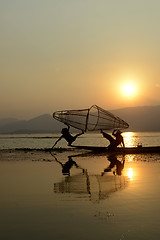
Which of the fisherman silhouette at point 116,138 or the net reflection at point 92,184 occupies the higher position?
the fisherman silhouette at point 116,138

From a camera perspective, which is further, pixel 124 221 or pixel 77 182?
pixel 77 182

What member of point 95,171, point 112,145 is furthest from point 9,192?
point 112,145

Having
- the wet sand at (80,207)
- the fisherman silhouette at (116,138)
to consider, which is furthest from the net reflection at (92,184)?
the fisherman silhouette at (116,138)

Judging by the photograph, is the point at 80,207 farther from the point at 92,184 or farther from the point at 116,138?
the point at 116,138

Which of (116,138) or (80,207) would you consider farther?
(116,138)

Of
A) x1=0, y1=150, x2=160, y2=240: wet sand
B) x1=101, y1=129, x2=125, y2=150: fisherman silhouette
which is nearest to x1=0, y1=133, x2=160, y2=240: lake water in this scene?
x1=0, y1=150, x2=160, y2=240: wet sand

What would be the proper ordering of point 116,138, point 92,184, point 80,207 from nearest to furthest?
point 80,207, point 92,184, point 116,138

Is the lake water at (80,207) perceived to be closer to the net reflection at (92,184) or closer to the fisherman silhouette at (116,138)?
the net reflection at (92,184)

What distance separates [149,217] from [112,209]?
127cm

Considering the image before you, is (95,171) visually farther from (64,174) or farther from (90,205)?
(90,205)

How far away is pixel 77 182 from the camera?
1501cm

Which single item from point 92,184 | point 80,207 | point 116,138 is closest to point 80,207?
point 80,207

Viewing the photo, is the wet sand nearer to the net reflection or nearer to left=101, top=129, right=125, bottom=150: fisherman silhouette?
the net reflection

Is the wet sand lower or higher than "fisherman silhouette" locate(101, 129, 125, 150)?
lower
